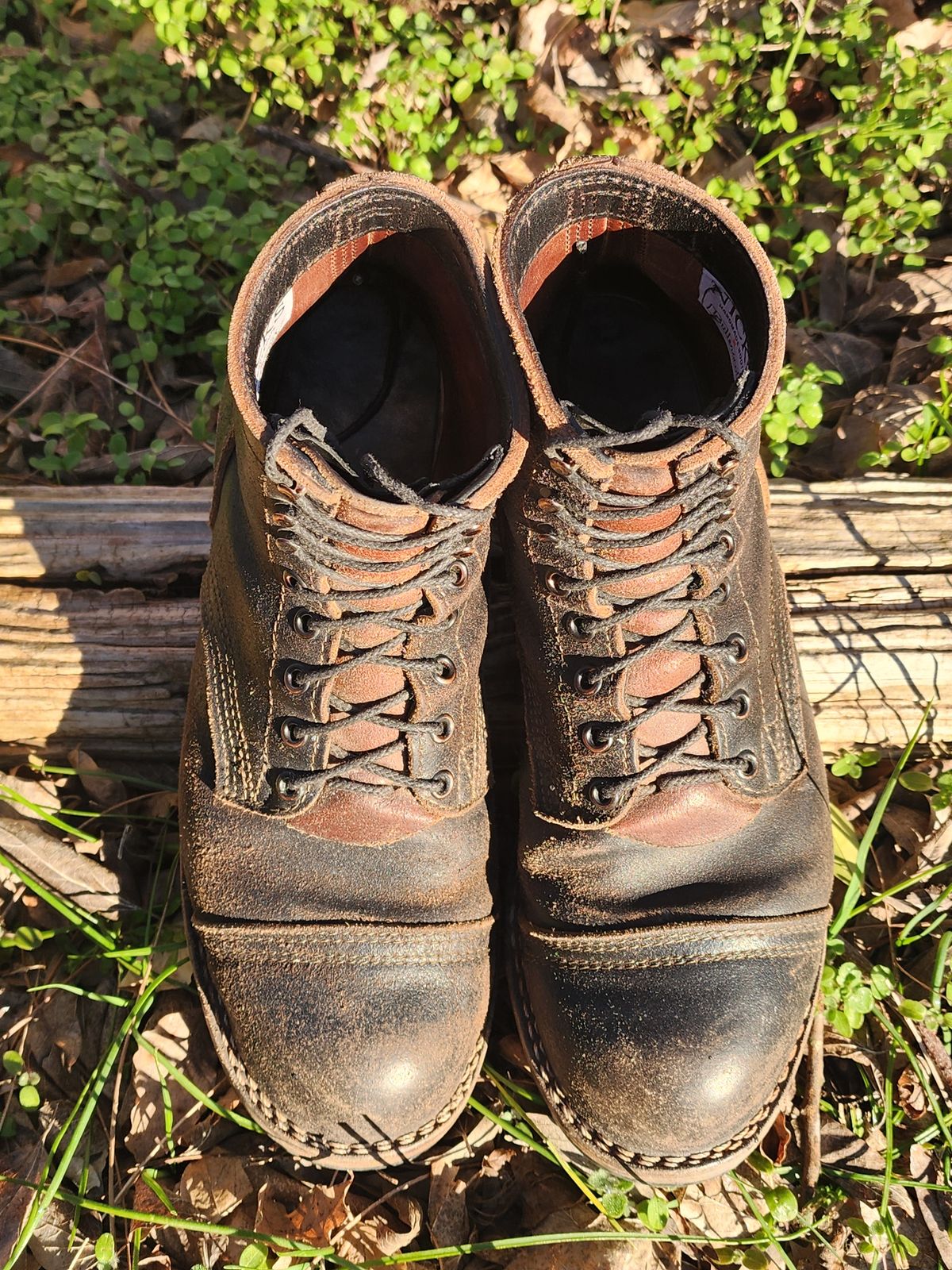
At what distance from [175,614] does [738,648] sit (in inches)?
61.7

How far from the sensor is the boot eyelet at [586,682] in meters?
2.15

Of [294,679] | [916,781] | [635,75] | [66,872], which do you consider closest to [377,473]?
[294,679]

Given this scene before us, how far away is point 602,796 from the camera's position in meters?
2.13

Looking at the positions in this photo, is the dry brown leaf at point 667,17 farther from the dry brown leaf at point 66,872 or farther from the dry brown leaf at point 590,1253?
the dry brown leaf at point 590,1253

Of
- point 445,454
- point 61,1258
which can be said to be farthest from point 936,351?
point 61,1258

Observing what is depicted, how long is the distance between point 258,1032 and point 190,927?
0.32 meters

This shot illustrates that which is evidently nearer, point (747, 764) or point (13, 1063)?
point (747, 764)

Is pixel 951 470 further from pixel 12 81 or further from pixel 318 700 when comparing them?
pixel 12 81

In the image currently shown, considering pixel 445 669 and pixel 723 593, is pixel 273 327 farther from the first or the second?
pixel 723 593

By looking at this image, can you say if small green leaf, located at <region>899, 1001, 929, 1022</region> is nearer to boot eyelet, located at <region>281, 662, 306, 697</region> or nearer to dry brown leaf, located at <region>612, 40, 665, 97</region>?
boot eyelet, located at <region>281, 662, 306, 697</region>

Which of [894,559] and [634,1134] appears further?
[894,559]

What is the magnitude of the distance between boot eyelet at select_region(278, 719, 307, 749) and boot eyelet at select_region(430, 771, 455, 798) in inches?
11.7

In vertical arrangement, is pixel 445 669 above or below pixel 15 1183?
above

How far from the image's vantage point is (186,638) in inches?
110
